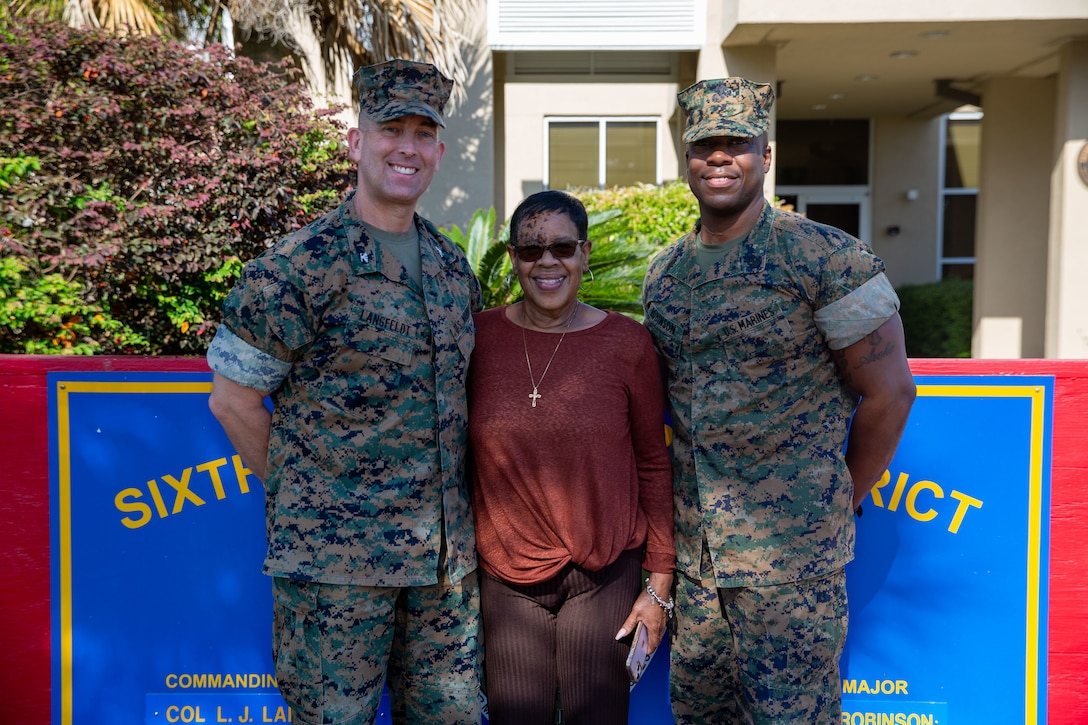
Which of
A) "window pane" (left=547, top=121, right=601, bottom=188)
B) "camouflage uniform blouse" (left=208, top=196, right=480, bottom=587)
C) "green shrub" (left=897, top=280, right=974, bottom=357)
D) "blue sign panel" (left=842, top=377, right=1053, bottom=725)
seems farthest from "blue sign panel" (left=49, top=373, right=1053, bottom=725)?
"green shrub" (left=897, top=280, right=974, bottom=357)

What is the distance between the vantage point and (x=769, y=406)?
2297 mm

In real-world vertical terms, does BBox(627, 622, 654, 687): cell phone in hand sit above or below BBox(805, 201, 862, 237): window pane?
below

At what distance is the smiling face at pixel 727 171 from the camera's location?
232cm

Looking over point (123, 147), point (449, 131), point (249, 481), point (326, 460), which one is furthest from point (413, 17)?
point (326, 460)

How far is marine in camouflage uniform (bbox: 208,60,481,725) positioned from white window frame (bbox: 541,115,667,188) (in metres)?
8.32

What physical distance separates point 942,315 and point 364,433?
11118 millimetres

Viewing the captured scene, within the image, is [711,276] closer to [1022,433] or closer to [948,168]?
[1022,433]

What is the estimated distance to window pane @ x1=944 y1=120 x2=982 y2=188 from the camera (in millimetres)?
12886

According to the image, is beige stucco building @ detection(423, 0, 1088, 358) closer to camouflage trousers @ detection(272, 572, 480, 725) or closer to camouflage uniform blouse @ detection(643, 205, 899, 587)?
camouflage uniform blouse @ detection(643, 205, 899, 587)

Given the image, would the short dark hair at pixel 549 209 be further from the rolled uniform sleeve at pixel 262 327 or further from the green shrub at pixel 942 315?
the green shrub at pixel 942 315

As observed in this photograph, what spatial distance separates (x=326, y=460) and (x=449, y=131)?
25.9 feet

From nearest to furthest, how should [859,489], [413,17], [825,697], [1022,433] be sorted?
[825,697], [859,489], [1022,433], [413,17]

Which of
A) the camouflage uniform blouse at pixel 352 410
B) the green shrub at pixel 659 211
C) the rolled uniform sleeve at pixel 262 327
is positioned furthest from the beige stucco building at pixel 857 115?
the rolled uniform sleeve at pixel 262 327

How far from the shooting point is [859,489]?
2.52m
